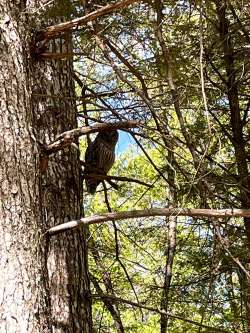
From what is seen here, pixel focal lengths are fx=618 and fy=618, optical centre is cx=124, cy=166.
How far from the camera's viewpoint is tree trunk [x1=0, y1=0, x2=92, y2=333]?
2.19 metres

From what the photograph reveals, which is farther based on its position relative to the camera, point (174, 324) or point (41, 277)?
point (174, 324)

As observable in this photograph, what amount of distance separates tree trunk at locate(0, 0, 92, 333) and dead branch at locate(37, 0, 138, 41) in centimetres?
8

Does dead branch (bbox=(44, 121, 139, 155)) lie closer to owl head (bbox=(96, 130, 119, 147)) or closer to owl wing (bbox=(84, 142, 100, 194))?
owl wing (bbox=(84, 142, 100, 194))

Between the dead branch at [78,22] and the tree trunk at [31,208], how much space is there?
81 mm

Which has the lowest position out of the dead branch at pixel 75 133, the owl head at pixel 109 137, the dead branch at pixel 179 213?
the dead branch at pixel 179 213

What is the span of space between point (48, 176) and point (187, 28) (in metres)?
1.17

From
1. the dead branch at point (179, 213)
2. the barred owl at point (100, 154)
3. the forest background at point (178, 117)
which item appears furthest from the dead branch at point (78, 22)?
the barred owl at point (100, 154)

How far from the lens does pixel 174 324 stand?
5223mm

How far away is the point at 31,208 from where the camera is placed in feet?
7.64

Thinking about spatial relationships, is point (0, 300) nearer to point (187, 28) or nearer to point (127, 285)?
point (187, 28)

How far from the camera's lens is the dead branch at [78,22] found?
2367 millimetres

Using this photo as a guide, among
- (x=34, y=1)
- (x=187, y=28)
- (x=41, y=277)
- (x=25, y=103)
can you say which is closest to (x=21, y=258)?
(x=41, y=277)

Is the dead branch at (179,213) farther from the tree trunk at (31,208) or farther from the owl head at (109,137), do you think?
the owl head at (109,137)

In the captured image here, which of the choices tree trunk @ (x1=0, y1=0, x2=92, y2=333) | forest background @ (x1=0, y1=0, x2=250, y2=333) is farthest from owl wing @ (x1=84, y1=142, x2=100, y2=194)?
tree trunk @ (x1=0, y1=0, x2=92, y2=333)
